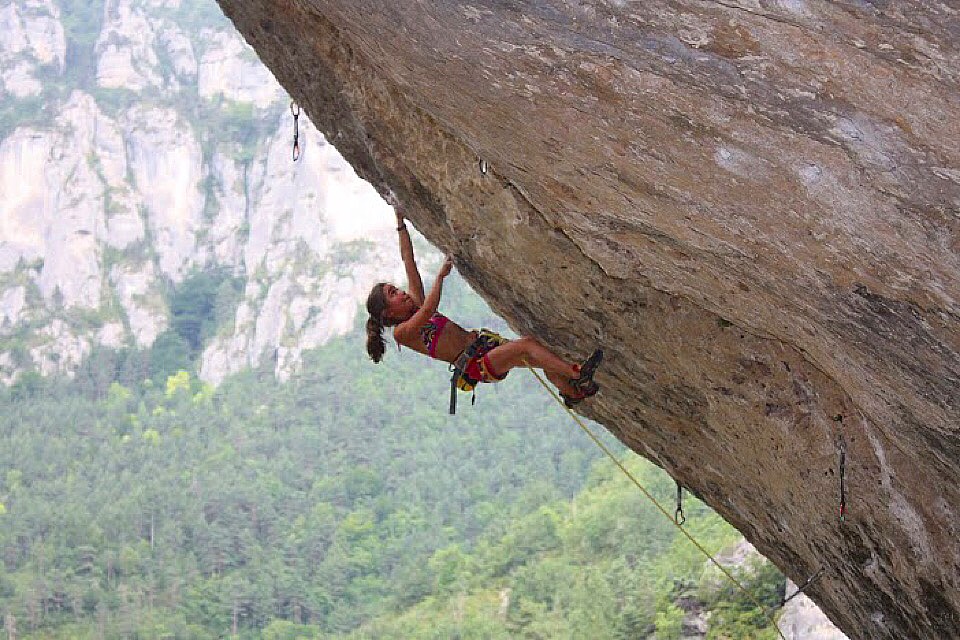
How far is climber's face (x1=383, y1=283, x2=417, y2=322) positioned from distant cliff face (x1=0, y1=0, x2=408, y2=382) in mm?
69893

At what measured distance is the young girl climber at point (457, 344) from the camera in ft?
18.4

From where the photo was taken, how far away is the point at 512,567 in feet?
164

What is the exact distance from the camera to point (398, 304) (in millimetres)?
5695

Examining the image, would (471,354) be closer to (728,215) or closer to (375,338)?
(375,338)

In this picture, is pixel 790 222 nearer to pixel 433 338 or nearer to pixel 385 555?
pixel 433 338

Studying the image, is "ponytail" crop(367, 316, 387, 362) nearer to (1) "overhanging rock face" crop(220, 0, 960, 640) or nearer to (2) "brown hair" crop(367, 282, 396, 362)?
(2) "brown hair" crop(367, 282, 396, 362)

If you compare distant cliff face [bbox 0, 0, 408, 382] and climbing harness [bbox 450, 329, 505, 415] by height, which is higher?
climbing harness [bbox 450, 329, 505, 415]

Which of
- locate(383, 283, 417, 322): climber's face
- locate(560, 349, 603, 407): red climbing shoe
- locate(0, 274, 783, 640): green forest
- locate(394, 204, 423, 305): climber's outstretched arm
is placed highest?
locate(394, 204, 423, 305): climber's outstretched arm

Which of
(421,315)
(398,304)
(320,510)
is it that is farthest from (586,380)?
(320,510)

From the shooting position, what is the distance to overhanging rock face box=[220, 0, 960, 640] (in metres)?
3.09

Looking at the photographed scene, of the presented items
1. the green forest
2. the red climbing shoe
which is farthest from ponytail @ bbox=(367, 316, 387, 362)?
the green forest

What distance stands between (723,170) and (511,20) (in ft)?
2.96

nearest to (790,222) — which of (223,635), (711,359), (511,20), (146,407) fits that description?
(511,20)

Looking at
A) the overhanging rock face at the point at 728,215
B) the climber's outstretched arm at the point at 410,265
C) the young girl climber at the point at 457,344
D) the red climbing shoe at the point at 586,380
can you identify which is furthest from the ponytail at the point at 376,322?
the red climbing shoe at the point at 586,380
